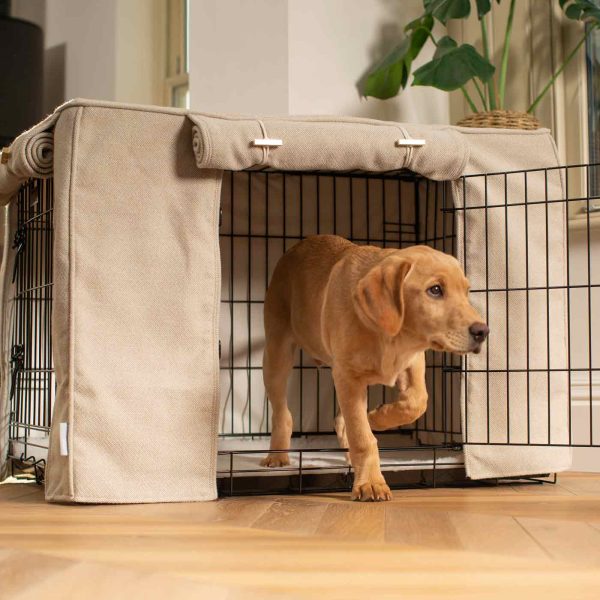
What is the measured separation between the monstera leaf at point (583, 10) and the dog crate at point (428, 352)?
0.53 metres

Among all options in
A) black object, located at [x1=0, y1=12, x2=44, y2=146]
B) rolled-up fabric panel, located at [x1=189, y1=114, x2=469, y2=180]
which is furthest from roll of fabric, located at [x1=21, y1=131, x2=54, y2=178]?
black object, located at [x1=0, y1=12, x2=44, y2=146]

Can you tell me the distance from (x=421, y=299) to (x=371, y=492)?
499mm

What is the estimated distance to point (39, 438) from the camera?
325 centimetres

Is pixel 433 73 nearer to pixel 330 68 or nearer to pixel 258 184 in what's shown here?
pixel 330 68

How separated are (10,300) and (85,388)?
765 millimetres

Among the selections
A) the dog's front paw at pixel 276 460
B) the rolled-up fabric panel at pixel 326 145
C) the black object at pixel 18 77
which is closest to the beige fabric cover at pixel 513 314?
the rolled-up fabric panel at pixel 326 145

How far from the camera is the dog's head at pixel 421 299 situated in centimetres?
247

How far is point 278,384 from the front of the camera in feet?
9.86

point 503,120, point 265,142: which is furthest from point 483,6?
point 265,142

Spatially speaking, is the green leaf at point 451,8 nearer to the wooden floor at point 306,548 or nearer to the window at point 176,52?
the wooden floor at point 306,548

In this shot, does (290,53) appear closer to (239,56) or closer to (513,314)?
(239,56)

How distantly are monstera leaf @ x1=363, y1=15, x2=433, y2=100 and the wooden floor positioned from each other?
5.42 ft

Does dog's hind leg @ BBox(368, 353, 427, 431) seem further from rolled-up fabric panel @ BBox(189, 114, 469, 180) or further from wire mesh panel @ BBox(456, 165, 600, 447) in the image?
rolled-up fabric panel @ BBox(189, 114, 469, 180)

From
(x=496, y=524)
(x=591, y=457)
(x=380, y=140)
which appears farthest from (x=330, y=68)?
(x=496, y=524)
